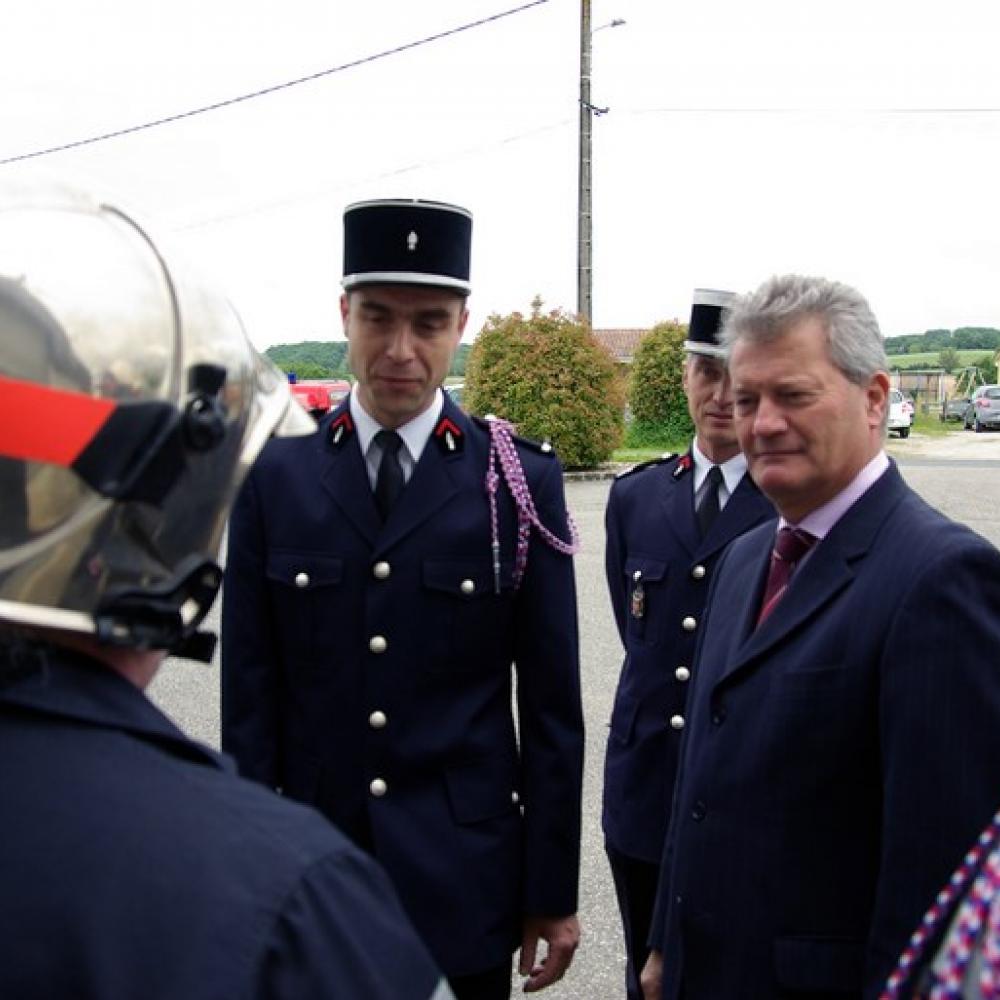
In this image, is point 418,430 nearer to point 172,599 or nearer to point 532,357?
point 172,599

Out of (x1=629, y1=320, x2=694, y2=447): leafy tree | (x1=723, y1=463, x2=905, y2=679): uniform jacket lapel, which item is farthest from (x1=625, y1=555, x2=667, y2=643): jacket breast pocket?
→ (x1=629, y1=320, x2=694, y2=447): leafy tree

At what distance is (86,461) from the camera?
3.10 ft

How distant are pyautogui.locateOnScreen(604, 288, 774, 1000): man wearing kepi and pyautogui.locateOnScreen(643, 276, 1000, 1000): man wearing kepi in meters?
0.59

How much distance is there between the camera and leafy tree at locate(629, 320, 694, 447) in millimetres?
21656

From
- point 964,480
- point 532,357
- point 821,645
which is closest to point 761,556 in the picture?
point 821,645

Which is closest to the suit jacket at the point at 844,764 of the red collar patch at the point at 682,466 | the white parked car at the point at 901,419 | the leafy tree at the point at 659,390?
the red collar patch at the point at 682,466

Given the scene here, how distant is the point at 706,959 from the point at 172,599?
1307 millimetres

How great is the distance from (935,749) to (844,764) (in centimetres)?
16

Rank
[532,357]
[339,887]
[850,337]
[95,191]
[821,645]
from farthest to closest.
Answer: [532,357] → [850,337] → [821,645] → [95,191] → [339,887]

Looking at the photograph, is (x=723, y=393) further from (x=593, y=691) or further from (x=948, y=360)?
(x=948, y=360)

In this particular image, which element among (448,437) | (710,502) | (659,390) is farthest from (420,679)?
(659,390)

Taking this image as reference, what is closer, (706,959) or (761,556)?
(706,959)

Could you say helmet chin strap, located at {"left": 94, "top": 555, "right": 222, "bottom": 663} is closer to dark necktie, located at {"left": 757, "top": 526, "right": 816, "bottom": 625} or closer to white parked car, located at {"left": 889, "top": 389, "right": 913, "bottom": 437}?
dark necktie, located at {"left": 757, "top": 526, "right": 816, "bottom": 625}

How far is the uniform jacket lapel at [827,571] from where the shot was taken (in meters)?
1.90
